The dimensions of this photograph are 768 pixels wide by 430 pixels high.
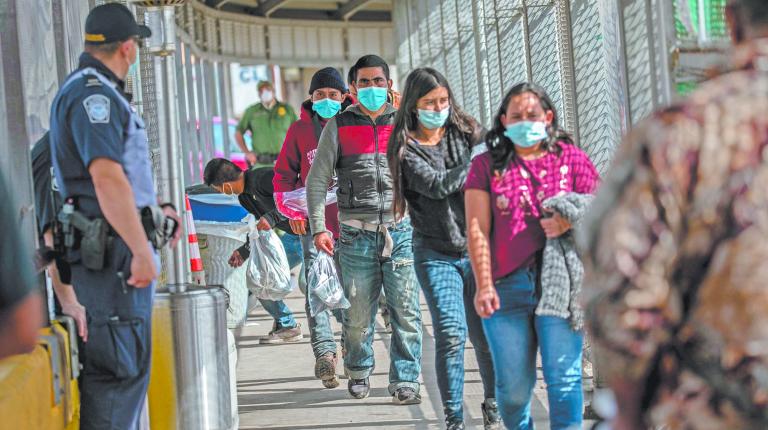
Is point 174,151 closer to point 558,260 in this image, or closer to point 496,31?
point 558,260

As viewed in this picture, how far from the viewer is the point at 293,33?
1073 inches

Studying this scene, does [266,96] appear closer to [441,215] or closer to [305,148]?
[305,148]

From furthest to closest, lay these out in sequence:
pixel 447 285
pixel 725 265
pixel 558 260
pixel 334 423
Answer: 1. pixel 334 423
2. pixel 447 285
3. pixel 558 260
4. pixel 725 265

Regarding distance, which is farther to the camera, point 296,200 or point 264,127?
point 264,127

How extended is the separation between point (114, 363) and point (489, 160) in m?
1.57

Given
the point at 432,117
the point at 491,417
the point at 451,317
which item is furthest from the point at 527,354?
the point at 432,117

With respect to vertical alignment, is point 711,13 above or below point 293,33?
below

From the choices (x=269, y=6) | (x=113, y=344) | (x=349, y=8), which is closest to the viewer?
(x=113, y=344)

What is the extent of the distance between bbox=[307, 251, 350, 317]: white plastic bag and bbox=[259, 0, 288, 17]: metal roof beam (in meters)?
17.9

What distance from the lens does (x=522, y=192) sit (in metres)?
5.27

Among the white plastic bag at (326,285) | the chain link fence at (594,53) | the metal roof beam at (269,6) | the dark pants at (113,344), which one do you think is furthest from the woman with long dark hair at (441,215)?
the metal roof beam at (269,6)

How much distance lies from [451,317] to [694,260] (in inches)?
141

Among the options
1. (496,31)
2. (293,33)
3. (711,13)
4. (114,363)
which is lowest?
(114,363)

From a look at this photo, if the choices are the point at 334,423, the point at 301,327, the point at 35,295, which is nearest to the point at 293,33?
the point at 301,327
